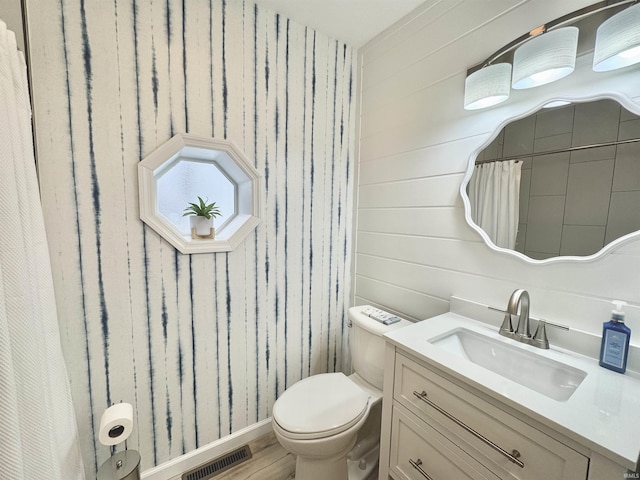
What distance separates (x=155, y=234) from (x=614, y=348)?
177 cm

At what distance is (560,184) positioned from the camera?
98 cm

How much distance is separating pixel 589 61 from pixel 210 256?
1.69 metres

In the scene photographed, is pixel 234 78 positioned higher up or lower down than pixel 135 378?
higher up

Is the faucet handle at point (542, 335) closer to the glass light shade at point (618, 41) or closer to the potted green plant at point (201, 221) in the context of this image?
the glass light shade at point (618, 41)

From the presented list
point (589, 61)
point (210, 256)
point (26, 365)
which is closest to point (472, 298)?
point (589, 61)

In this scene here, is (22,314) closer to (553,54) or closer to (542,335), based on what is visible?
(542,335)

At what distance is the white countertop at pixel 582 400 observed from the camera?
0.57 meters

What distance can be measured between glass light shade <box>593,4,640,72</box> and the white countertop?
957mm

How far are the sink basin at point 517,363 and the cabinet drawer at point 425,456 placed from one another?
314mm

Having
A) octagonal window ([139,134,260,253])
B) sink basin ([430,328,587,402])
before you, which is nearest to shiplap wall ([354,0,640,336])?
sink basin ([430,328,587,402])

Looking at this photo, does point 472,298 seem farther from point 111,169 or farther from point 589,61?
point 111,169

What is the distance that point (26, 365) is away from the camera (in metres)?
0.68

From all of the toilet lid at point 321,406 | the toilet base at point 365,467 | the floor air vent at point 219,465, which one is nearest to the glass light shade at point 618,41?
the toilet lid at point 321,406

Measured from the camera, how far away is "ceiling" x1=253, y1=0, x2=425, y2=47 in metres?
1.39
